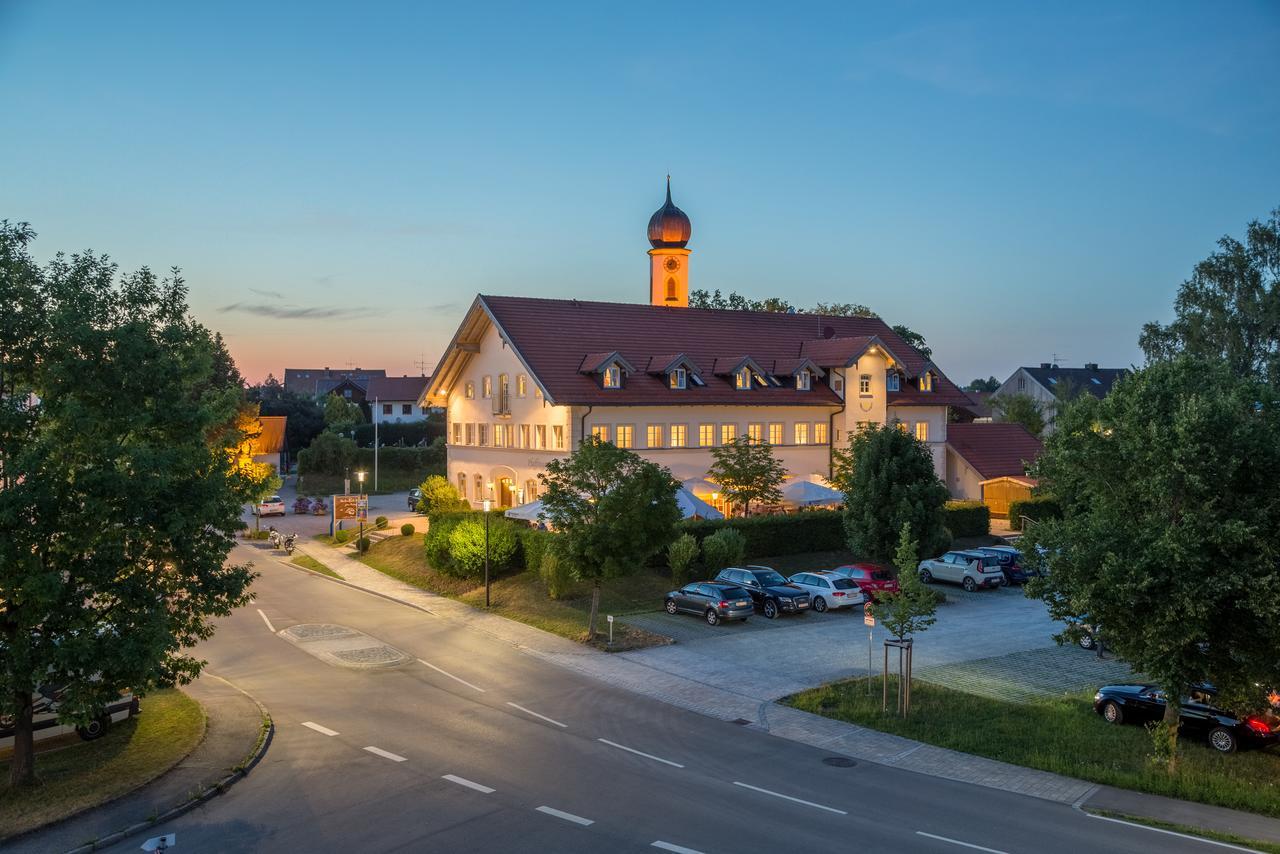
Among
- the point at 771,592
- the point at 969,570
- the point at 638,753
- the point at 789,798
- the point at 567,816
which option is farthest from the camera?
the point at 969,570

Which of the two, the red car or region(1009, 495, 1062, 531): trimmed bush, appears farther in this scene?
region(1009, 495, 1062, 531): trimmed bush

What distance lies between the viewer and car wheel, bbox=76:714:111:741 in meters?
18.9

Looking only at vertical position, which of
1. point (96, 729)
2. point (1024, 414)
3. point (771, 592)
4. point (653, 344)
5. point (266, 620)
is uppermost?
point (653, 344)

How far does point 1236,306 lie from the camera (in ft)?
153

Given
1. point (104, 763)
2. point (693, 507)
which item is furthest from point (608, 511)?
point (104, 763)

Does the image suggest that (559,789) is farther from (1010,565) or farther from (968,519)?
(968,519)

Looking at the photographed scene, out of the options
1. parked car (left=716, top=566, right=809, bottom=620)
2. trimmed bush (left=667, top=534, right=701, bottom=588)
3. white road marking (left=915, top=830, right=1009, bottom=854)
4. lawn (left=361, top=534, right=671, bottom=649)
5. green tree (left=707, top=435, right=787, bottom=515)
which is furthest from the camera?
green tree (left=707, top=435, right=787, bottom=515)

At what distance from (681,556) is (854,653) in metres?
9.58

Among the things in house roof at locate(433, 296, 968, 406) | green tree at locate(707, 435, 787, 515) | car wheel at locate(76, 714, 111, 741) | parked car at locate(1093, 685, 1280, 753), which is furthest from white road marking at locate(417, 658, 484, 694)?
green tree at locate(707, 435, 787, 515)

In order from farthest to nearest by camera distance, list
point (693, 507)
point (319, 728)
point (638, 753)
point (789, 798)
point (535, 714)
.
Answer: point (693, 507) < point (535, 714) < point (319, 728) < point (638, 753) < point (789, 798)

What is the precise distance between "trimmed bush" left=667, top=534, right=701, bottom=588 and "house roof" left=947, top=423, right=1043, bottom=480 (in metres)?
27.3

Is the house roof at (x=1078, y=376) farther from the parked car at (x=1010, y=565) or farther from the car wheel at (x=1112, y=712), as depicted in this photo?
the car wheel at (x=1112, y=712)

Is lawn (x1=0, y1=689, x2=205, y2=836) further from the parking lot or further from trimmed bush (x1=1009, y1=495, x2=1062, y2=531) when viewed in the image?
trimmed bush (x1=1009, y1=495, x2=1062, y2=531)

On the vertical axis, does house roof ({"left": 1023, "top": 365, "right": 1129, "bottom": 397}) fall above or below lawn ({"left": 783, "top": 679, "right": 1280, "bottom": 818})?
above
